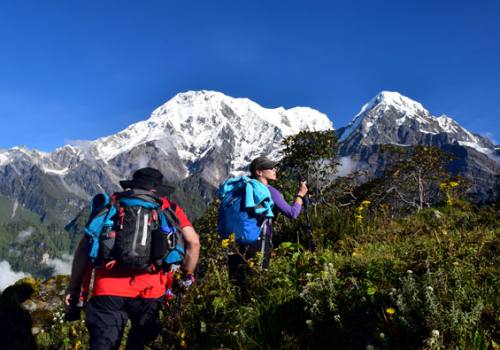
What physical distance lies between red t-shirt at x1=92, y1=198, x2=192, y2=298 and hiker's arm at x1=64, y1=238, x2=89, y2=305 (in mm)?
210

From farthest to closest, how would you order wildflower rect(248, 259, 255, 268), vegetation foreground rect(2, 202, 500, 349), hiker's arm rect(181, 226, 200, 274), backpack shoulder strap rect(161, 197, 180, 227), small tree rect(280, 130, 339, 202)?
small tree rect(280, 130, 339, 202) < wildflower rect(248, 259, 255, 268) < hiker's arm rect(181, 226, 200, 274) < backpack shoulder strap rect(161, 197, 180, 227) < vegetation foreground rect(2, 202, 500, 349)

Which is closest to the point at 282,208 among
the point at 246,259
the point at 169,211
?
the point at 246,259

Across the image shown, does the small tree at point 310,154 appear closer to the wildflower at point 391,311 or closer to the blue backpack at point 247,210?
the blue backpack at point 247,210

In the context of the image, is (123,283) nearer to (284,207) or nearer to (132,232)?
(132,232)

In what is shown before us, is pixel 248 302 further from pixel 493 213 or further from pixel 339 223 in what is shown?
pixel 493 213

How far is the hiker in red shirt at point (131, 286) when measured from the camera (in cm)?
385

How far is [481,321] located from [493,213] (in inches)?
199

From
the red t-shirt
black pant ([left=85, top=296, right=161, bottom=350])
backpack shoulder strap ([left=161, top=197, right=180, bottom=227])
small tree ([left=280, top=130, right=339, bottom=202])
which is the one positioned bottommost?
black pant ([left=85, top=296, right=161, bottom=350])

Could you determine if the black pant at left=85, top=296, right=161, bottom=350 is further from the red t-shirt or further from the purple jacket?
the purple jacket

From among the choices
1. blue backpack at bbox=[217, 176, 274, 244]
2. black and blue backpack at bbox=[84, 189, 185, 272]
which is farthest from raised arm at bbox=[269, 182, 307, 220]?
black and blue backpack at bbox=[84, 189, 185, 272]

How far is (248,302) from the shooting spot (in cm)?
463

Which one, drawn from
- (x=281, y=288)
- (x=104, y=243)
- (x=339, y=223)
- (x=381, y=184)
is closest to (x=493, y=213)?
(x=339, y=223)

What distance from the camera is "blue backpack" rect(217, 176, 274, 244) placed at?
5082 millimetres

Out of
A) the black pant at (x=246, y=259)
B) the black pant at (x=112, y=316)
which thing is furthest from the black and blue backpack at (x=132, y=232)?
the black pant at (x=246, y=259)
